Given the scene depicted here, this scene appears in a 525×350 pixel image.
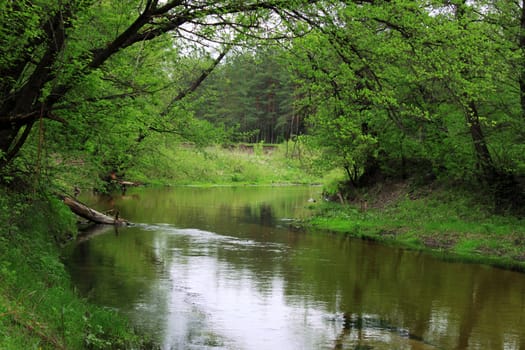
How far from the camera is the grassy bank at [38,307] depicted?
7.44 metres

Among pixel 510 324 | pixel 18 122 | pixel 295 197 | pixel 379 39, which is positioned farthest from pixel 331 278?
pixel 295 197

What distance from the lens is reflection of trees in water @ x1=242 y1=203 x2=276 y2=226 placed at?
28.9 m

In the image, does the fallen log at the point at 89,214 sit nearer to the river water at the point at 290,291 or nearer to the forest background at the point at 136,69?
the river water at the point at 290,291

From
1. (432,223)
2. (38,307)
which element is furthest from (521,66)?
(38,307)

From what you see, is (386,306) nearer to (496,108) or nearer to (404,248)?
(404,248)

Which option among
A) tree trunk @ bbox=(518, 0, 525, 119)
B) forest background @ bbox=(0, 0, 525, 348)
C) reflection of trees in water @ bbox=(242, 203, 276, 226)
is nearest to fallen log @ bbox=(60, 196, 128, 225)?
forest background @ bbox=(0, 0, 525, 348)

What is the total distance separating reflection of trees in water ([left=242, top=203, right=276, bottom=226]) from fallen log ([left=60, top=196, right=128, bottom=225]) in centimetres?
666

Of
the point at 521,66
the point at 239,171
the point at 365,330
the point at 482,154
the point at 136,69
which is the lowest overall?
the point at 365,330

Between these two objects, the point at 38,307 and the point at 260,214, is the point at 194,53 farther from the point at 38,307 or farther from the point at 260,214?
the point at 260,214

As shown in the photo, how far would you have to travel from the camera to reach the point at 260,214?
106 ft

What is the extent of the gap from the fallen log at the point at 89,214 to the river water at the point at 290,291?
0.73 meters

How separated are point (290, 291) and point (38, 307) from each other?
7.14m

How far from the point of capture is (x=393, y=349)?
10422 millimetres

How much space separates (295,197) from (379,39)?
35.8 m
